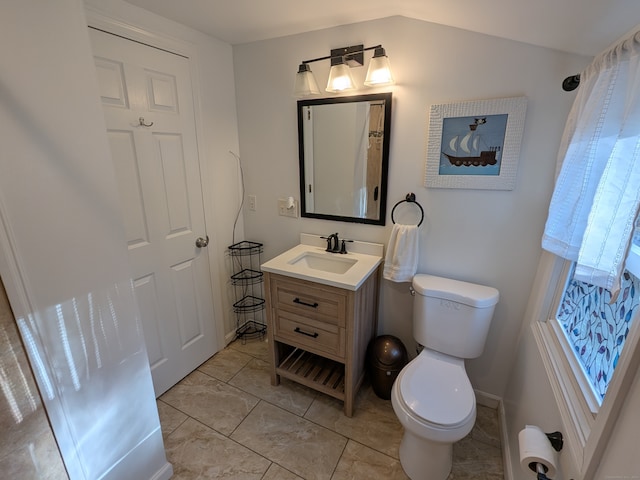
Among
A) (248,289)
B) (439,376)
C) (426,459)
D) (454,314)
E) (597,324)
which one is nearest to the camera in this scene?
(597,324)

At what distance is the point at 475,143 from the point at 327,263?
3.58 feet

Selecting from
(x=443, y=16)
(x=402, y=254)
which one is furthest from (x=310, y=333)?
(x=443, y=16)

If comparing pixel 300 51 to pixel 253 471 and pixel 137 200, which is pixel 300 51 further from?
pixel 253 471

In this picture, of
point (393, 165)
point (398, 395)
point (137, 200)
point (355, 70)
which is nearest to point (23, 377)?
point (137, 200)

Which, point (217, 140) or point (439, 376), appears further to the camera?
point (217, 140)

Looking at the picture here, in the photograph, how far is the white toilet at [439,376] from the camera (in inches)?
49.2

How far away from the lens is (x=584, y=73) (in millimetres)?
1154

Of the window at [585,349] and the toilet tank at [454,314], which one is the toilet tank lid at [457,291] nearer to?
the toilet tank at [454,314]

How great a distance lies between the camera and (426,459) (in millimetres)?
1363

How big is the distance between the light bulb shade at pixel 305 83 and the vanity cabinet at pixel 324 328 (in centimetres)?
106

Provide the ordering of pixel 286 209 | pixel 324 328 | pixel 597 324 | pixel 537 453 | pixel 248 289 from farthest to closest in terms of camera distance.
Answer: pixel 248 289 < pixel 286 209 < pixel 324 328 < pixel 597 324 < pixel 537 453

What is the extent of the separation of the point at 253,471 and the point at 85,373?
0.93 m

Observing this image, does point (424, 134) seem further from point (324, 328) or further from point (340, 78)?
point (324, 328)

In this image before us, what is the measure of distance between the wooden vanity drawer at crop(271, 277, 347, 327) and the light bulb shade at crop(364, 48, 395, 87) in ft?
3.61
